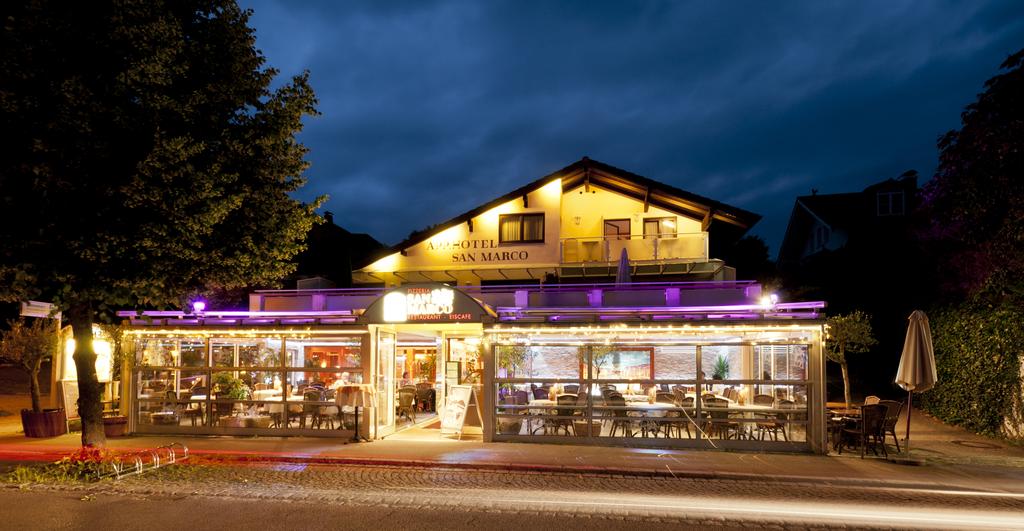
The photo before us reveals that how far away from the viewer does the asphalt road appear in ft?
25.4

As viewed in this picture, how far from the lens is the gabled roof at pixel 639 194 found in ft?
73.2

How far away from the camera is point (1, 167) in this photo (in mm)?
9617

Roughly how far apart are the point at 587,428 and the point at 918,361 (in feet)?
21.5

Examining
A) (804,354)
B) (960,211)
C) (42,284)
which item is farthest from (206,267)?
(960,211)

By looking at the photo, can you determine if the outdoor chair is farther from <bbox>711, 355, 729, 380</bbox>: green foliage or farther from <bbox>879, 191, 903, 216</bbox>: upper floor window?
<bbox>879, 191, 903, 216</bbox>: upper floor window

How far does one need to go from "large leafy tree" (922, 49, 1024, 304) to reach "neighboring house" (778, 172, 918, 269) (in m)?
14.9

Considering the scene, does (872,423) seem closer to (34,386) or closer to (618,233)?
(618,233)

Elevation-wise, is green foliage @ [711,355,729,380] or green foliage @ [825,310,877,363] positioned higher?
green foliage @ [825,310,877,363]

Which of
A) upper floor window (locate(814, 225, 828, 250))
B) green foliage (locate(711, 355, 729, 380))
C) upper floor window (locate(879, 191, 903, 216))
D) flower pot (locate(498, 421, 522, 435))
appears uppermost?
upper floor window (locate(879, 191, 903, 216))

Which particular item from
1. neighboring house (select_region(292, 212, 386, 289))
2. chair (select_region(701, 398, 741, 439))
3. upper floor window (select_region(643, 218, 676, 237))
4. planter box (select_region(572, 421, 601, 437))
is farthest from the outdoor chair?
neighboring house (select_region(292, 212, 386, 289))

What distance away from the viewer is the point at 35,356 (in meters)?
15.6

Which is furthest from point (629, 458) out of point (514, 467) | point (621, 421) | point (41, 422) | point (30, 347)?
point (30, 347)

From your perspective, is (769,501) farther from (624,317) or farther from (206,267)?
(206,267)

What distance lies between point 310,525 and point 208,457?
19.3 feet
